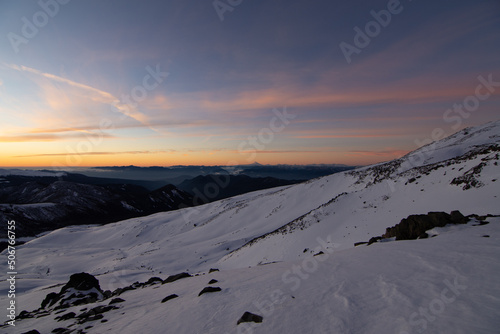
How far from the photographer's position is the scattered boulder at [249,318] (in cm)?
692

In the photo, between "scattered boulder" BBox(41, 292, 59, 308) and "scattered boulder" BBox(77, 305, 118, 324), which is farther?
"scattered boulder" BBox(41, 292, 59, 308)

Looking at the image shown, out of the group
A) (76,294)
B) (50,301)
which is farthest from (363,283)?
(50,301)

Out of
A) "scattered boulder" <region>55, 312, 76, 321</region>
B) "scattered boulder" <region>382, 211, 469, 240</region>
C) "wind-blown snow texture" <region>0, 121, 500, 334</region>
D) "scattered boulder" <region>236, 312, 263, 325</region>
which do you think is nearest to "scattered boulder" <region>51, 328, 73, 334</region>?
"wind-blown snow texture" <region>0, 121, 500, 334</region>

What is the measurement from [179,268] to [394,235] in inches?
1263

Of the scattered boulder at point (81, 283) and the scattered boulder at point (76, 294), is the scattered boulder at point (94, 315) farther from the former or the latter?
the scattered boulder at point (81, 283)

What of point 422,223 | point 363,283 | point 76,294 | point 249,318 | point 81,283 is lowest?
point 76,294

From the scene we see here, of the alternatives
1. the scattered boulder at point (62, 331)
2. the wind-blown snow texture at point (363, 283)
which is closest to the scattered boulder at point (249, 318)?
the wind-blown snow texture at point (363, 283)

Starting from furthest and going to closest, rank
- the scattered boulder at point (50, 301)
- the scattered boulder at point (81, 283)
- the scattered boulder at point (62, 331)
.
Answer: the scattered boulder at point (81, 283) → the scattered boulder at point (50, 301) → the scattered boulder at point (62, 331)

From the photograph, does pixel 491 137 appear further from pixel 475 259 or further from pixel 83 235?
pixel 83 235

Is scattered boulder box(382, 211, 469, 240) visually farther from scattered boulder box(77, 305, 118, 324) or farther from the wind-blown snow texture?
scattered boulder box(77, 305, 118, 324)

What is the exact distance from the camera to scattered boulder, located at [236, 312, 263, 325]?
22.7 ft

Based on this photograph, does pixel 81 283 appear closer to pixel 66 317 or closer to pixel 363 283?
pixel 66 317

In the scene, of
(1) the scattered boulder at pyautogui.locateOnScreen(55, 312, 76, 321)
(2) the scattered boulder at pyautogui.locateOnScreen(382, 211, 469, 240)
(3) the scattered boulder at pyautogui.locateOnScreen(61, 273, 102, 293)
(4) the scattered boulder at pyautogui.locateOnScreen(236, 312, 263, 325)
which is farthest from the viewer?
(3) the scattered boulder at pyautogui.locateOnScreen(61, 273, 102, 293)

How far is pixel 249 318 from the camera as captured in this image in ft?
23.1
